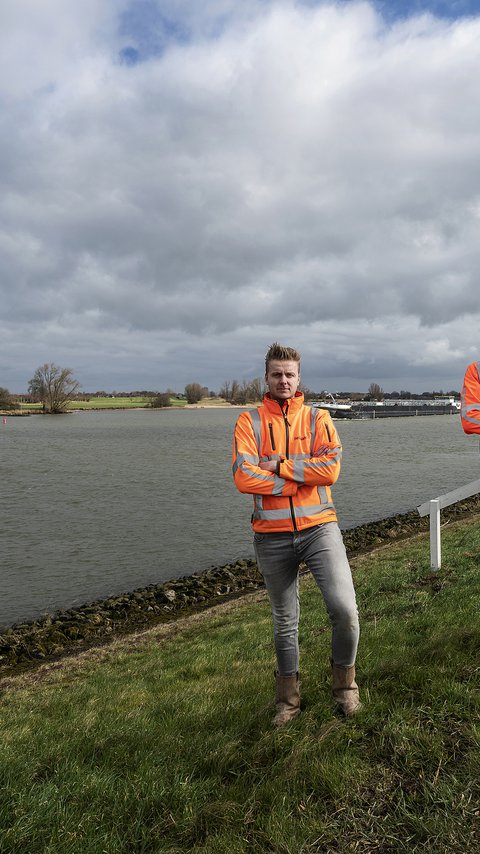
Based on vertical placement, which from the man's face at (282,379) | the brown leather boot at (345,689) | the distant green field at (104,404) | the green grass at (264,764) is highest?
the distant green field at (104,404)

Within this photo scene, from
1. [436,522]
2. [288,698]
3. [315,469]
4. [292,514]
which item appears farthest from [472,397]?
[436,522]

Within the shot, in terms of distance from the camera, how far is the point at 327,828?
2943mm

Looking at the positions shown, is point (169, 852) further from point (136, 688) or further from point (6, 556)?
point (6, 556)

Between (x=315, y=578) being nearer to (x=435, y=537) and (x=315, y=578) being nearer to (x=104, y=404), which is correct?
(x=435, y=537)

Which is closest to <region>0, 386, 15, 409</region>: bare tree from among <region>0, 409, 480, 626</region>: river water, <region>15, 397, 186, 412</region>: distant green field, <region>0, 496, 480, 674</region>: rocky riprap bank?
<region>15, 397, 186, 412</region>: distant green field

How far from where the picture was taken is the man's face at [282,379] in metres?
4.08

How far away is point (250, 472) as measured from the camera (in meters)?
4.02

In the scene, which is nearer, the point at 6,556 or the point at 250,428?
the point at 250,428

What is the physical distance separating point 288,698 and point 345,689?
0.43 m

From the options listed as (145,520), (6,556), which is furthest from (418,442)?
(6,556)

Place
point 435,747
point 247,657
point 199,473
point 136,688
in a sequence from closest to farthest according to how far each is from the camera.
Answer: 1. point 435,747
2. point 136,688
3. point 247,657
4. point 199,473

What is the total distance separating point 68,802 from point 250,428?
2595 mm

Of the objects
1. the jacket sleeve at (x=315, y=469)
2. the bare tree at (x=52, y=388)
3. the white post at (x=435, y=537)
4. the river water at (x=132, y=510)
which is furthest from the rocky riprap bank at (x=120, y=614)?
the bare tree at (x=52, y=388)

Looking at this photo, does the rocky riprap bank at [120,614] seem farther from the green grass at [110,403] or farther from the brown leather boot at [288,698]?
the green grass at [110,403]
